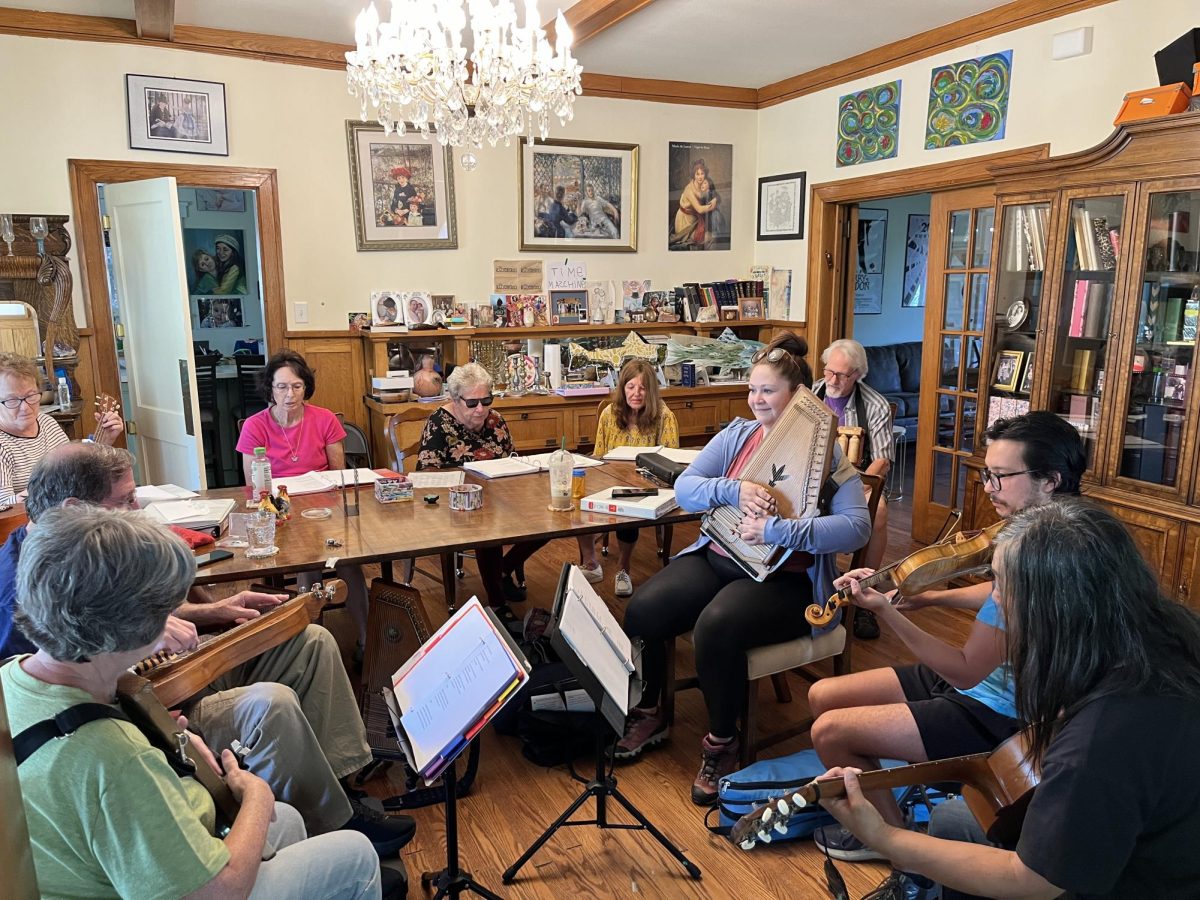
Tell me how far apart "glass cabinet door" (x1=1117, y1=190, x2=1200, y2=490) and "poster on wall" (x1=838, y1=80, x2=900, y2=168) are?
1.86 meters

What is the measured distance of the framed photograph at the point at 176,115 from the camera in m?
4.24

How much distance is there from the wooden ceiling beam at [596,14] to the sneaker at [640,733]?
2916mm

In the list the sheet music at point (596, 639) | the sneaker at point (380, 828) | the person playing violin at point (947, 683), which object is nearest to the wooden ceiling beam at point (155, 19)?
the sheet music at point (596, 639)

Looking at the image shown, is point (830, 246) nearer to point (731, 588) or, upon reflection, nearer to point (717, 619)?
point (731, 588)

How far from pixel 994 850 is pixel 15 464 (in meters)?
3.26

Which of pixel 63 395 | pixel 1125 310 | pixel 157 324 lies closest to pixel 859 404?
pixel 1125 310

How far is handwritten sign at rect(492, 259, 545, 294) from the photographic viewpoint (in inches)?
207

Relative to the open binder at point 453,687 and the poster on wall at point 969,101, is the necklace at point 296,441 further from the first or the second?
the poster on wall at point 969,101

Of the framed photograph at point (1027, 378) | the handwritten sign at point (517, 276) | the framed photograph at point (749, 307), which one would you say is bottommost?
the framed photograph at point (1027, 378)

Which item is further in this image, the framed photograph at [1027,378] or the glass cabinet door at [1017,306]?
the framed photograph at [1027,378]

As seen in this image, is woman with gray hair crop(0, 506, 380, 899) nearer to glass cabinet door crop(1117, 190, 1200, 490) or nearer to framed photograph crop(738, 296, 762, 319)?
glass cabinet door crop(1117, 190, 1200, 490)

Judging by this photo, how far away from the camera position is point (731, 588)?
2500mm

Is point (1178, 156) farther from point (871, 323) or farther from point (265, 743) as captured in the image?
point (871, 323)

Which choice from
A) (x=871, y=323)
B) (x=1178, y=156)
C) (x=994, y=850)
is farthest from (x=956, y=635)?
(x=871, y=323)
